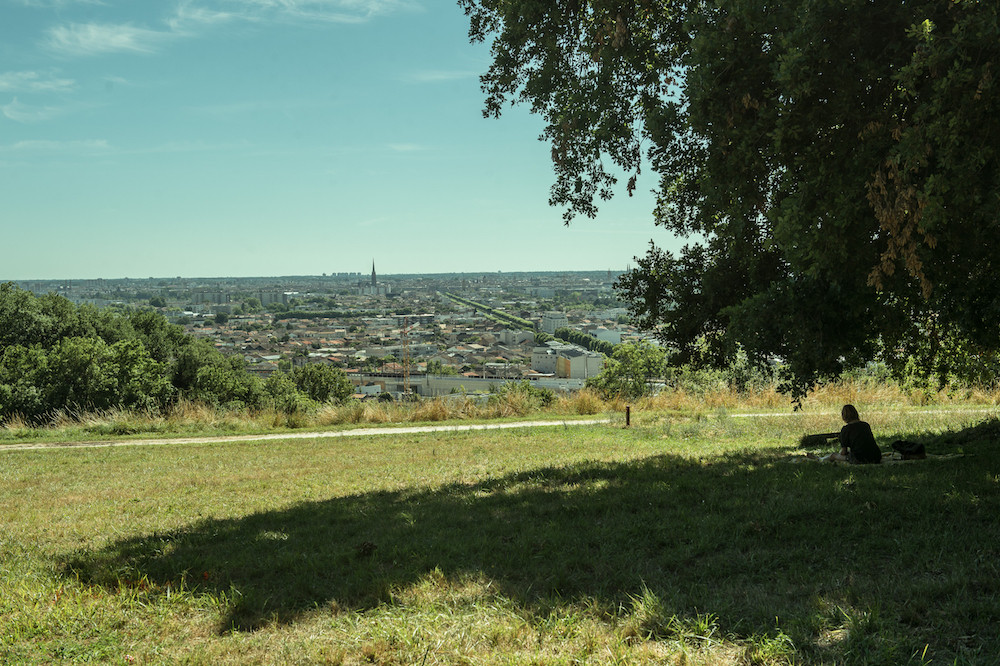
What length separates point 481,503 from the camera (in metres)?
7.17

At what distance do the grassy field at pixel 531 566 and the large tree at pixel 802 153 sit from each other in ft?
5.52

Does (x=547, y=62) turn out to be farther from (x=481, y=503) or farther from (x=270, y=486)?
(x=270, y=486)

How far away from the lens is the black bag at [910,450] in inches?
316

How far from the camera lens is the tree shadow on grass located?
4047mm

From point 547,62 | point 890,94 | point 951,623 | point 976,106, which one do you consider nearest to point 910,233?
point 976,106

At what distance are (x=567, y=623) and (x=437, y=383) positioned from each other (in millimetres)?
36435

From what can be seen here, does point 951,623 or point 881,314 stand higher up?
point 881,314

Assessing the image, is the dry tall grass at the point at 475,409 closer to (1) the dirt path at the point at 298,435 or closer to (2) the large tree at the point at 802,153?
(1) the dirt path at the point at 298,435

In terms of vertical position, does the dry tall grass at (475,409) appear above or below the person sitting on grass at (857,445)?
below

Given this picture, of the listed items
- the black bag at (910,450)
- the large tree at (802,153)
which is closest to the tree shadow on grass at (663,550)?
the black bag at (910,450)

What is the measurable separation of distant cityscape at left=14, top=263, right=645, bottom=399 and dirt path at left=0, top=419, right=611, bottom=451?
24.0 feet

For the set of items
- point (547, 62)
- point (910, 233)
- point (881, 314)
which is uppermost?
point (547, 62)

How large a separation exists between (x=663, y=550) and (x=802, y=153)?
12.1ft

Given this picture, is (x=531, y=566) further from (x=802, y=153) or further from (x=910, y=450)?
(x=910, y=450)
